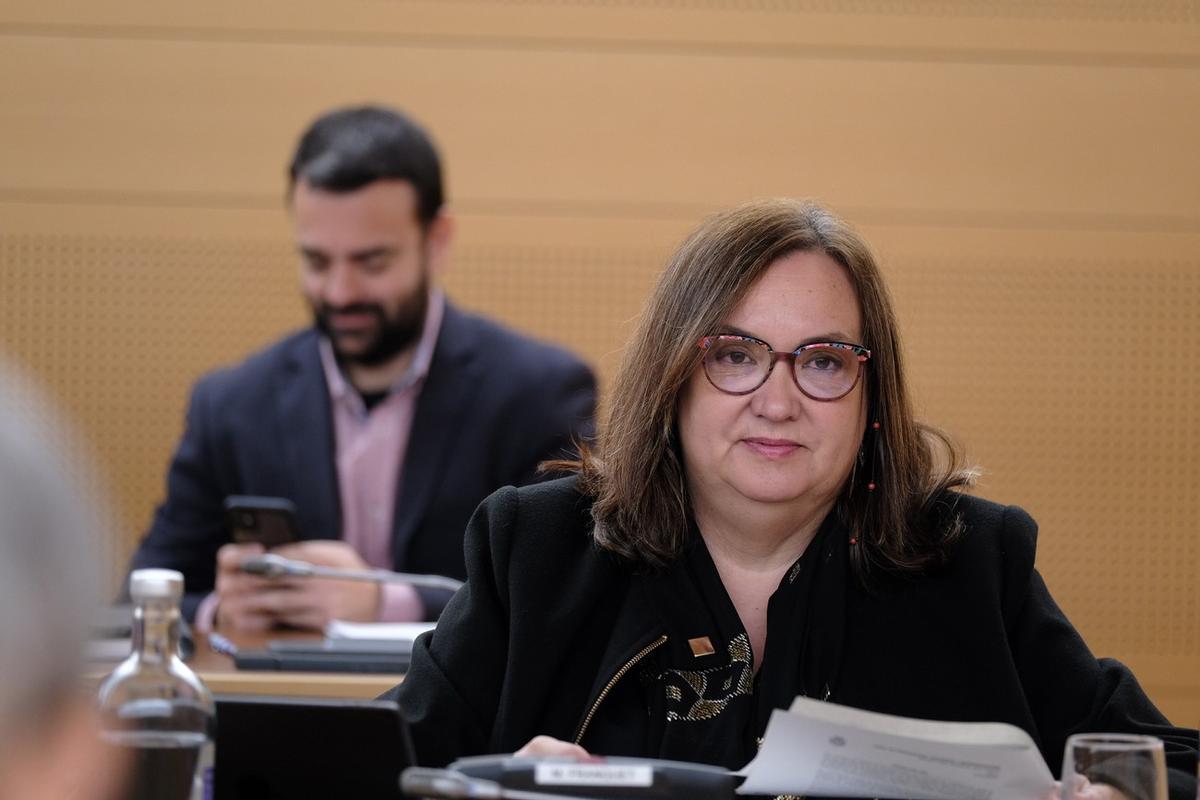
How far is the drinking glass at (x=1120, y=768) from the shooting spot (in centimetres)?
138

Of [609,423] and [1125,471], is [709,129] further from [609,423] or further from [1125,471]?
[609,423]

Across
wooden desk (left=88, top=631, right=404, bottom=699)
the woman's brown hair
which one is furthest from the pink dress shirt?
the woman's brown hair

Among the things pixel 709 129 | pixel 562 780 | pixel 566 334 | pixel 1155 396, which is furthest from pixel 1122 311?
pixel 562 780

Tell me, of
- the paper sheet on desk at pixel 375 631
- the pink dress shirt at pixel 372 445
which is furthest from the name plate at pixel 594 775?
the pink dress shirt at pixel 372 445

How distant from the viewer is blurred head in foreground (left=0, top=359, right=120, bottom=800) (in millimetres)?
575

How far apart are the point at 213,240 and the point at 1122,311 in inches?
101

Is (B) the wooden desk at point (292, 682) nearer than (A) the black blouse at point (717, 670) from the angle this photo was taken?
No

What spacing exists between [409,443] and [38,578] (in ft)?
10.3

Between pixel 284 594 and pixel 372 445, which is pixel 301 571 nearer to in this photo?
pixel 284 594

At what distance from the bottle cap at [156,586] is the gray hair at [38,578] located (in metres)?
0.73

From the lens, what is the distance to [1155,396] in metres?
4.46

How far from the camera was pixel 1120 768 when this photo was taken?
4.55 ft

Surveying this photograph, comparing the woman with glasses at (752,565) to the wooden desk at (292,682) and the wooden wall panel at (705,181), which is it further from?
the wooden wall panel at (705,181)

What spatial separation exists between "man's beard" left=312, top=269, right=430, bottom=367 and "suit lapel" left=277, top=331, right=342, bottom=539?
0.09m
